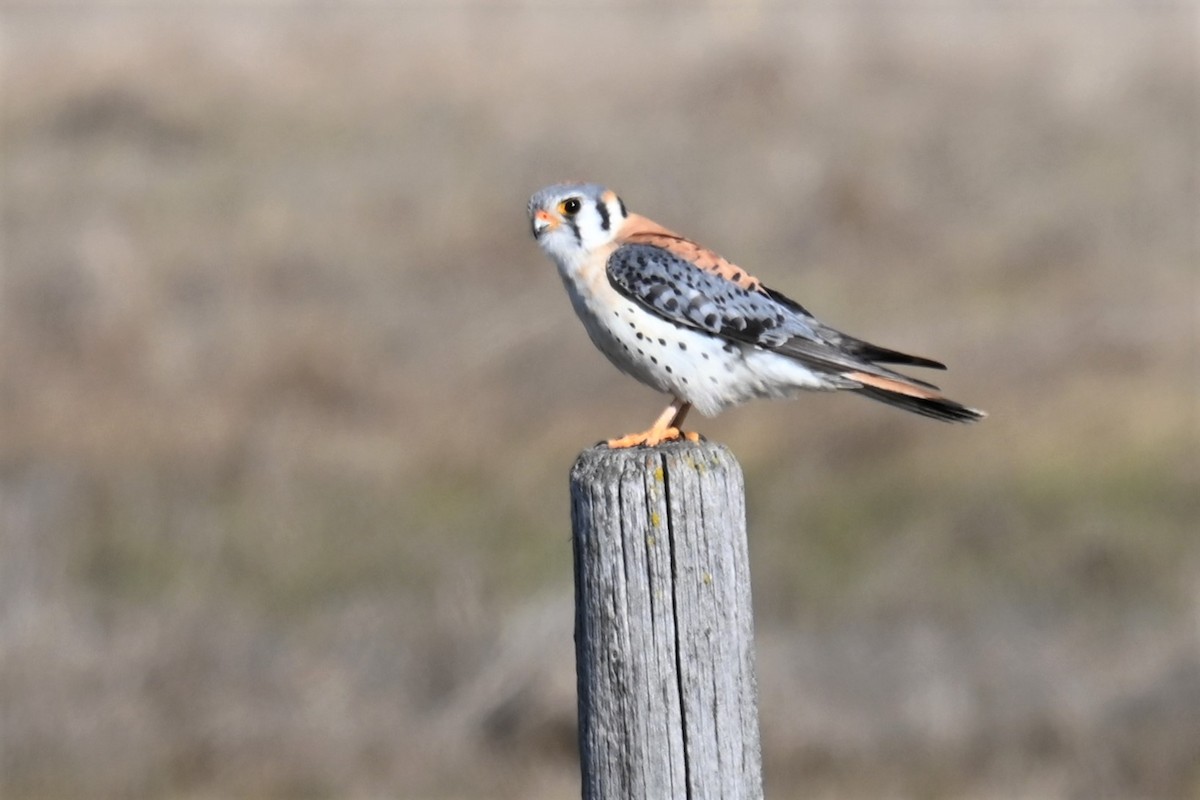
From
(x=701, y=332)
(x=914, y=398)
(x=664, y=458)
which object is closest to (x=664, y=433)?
(x=701, y=332)

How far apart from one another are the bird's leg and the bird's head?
0.51 metres

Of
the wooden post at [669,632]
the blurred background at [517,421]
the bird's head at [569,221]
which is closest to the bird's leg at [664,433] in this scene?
the wooden post at [669,632]

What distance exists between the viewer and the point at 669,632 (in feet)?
10.4

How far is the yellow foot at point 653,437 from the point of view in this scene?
379 cm

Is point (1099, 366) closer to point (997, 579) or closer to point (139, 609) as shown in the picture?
point (997, 579)

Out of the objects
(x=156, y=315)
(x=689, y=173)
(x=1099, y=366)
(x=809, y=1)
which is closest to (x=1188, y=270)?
(x=1099, y=366)

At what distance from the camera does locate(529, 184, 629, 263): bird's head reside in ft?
15.0

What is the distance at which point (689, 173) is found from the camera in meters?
15.7

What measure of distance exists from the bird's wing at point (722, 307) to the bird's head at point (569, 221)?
117 millimetres

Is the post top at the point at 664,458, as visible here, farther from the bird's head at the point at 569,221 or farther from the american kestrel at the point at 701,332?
the bird's head at the point at 569,221

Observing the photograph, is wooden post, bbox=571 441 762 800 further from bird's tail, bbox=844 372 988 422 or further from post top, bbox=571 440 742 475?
bird's tail, bbox=844 372 988 422

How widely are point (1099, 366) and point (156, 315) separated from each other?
21.0ft

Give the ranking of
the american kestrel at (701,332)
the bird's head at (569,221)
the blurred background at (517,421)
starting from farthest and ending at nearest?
the blurred background at (517,421)
the bird's head at (569,221)
the american kestrel at (701,332)

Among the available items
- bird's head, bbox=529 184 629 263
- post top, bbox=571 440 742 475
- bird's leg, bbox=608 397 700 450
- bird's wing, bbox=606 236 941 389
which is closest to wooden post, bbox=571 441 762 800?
post top, bbox=571 440 742 475
